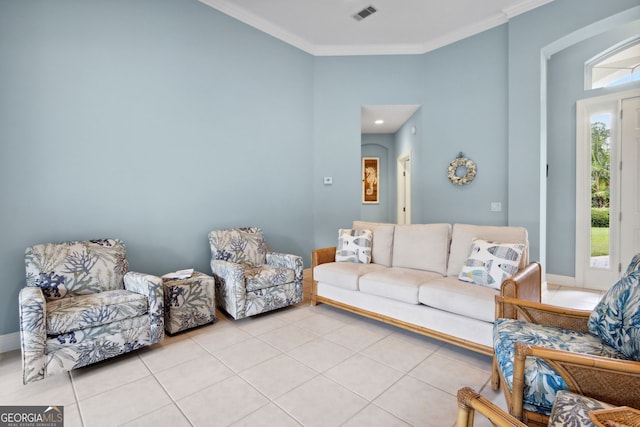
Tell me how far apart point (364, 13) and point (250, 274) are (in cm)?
354

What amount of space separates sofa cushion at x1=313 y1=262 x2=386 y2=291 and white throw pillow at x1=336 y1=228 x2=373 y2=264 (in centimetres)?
9

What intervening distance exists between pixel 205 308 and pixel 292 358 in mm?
1065

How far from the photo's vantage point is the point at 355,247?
354 cm

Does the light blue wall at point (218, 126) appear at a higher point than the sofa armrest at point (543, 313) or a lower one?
higher

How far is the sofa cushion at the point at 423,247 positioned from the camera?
9.98ft

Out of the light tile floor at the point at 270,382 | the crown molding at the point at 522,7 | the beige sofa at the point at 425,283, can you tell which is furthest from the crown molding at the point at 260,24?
the light tile floor at the point at 270,382

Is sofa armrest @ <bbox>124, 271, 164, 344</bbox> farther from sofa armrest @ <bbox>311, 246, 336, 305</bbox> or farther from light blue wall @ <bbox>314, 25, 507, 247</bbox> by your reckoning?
light blue wall @ <bbox>314, 25, 507, 247</bbox>

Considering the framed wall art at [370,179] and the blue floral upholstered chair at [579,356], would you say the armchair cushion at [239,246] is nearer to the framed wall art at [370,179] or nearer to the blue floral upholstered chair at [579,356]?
the blue floral upholstered chair at [579,356]

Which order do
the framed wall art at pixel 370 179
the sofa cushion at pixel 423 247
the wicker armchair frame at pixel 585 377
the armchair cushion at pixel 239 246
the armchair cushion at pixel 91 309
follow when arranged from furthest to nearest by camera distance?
the framed wall art at pixel 370 179 < the armchair cushion at pixel 239 246 < the sofa cushion at pixel 423 247 < the armchair cushion at pixel 91 309 < the wicker armchair frame at pixel 585 377

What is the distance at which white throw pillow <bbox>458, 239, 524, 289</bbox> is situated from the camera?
2.43 metres

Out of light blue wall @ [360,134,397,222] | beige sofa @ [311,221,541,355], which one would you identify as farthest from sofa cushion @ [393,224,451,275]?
light blue wall @ [360,134,397,222]

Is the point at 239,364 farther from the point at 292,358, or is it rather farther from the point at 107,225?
the point at 107,225

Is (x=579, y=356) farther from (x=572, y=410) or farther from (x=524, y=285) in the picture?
(x=524, y=285)

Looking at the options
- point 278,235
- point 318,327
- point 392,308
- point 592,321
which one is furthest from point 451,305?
point 278,235
